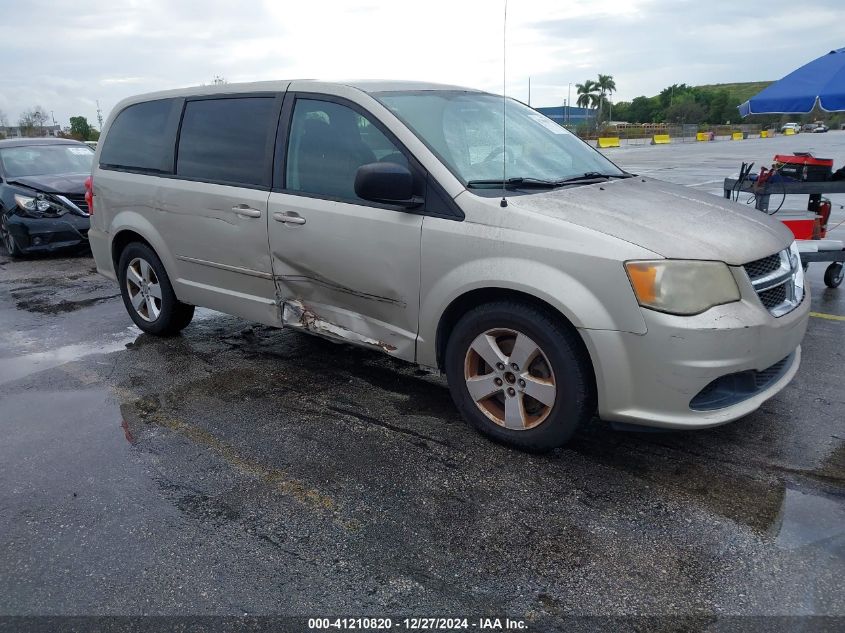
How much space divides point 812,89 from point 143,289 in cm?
710

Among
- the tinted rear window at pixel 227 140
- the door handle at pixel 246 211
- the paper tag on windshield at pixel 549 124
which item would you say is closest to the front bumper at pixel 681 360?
the paper tag on windshield at pixel 549 124

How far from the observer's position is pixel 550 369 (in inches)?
129

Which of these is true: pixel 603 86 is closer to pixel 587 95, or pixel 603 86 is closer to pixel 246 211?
pixel 587 95

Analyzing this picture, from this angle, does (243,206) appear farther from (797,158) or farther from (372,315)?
(797,158)

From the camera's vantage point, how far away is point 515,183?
145 inches

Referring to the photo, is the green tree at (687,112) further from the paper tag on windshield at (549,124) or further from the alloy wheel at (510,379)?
the alloy wheel at (510,379)

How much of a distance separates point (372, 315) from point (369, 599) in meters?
1.81

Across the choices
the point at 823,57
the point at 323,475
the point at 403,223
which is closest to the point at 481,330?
the point at 403,223

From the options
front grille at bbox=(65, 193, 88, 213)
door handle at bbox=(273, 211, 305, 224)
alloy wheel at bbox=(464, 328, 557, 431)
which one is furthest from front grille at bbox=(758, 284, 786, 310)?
front grille at bbox=(65, 193, 88, 213)

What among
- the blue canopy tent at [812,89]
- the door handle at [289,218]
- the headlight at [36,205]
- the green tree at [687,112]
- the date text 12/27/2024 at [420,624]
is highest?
the green tree at [687,112]

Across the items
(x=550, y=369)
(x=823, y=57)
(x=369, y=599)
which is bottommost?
(x=369, y=599)

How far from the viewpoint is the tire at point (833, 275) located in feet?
22.1

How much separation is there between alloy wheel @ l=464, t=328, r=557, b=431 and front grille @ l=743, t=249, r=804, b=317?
1.02m

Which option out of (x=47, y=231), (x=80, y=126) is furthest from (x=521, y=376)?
(x=80, y=126)
